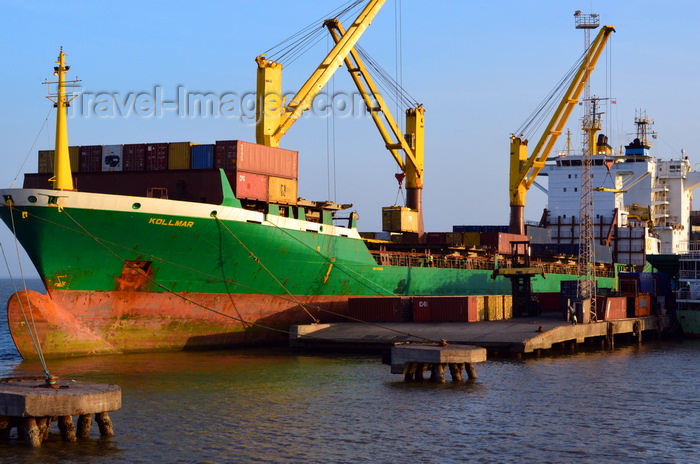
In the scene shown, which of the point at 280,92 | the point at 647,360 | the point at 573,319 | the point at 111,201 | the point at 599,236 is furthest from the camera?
the point at 599,236

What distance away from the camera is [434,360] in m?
30.2

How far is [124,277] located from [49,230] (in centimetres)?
371

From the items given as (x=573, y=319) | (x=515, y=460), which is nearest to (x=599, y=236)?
(x=573, y=319)

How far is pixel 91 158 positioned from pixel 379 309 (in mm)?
16007

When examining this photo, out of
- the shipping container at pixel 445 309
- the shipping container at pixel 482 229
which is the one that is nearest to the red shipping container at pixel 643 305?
the shipping container at pixel 445 309

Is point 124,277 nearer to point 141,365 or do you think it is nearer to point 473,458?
point 141,365

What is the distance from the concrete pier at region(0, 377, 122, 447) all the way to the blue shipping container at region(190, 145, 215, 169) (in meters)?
19.9

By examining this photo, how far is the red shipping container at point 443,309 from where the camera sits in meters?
44.4

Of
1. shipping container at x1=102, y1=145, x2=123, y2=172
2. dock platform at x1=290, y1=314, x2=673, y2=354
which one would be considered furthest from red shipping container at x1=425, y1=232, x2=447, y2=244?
shipping container at x1=102, y1=145, x2=123, y2=172

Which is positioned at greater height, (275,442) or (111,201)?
(111,201)

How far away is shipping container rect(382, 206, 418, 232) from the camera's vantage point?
57.8m

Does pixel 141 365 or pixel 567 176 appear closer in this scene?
pixel 141 365

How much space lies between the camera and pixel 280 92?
155 feet

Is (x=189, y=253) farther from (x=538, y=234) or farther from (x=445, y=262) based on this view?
(x=538, y=234)
